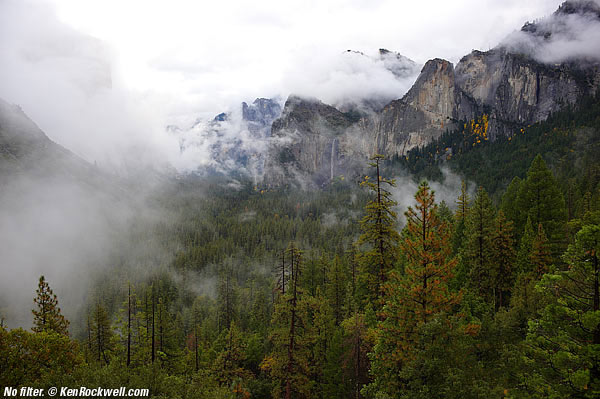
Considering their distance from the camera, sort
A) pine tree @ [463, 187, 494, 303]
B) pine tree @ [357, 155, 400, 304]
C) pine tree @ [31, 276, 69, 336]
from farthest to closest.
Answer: pine tree @ [463, 187, 494, 303], pine tree @ [31, 276, 69, 336], pine tree @ [357, 155, 400, 304]

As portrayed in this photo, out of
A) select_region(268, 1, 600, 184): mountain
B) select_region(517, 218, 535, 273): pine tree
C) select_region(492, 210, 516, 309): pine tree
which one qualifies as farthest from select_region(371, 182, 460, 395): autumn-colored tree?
select_region(268, 1, 600, 184): mountain

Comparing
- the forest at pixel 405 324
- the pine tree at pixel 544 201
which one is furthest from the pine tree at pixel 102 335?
the pine tree at pixel 544 201

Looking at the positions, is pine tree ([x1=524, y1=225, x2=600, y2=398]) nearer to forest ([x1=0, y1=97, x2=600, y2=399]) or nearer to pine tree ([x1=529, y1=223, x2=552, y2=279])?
forest ([x1=0, y1=97, x2=600, y2=399])

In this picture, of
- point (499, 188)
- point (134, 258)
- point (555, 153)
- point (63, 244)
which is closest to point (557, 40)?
point (555, 153)

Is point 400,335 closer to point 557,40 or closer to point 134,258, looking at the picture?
point 134,258

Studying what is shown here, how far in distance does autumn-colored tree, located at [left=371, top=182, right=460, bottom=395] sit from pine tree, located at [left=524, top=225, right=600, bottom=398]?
163 inches

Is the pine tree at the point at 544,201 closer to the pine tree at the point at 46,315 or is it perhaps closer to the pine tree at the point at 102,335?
the pine tree at the point at 46,315

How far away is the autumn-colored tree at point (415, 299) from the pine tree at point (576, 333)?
4.14 metres

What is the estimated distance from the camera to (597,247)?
308 inches

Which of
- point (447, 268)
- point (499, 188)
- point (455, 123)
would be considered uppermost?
point (455, 123)

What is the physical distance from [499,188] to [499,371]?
320ft

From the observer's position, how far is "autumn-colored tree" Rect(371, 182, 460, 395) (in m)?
12.8

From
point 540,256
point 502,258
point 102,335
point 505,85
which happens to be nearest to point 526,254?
point 540,256

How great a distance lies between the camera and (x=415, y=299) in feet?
43.3
